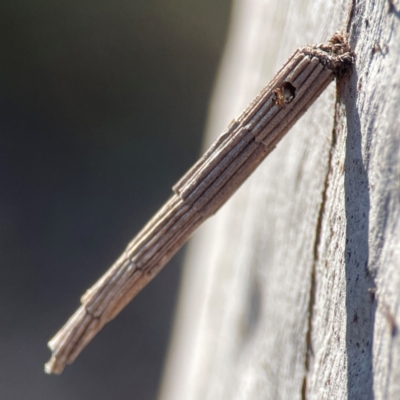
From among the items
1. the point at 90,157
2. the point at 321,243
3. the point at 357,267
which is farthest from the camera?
the point at 90,157

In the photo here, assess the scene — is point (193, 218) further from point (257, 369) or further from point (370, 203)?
point (257, 369)

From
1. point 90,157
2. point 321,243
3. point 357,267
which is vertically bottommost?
point 357,267

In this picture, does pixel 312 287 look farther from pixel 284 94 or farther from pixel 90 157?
pixel 90 157

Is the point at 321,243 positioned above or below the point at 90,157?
below

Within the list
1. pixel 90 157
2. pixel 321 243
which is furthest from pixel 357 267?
pixel 90 157

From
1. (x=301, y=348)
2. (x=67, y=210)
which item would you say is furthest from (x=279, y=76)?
(x=67, y=210)

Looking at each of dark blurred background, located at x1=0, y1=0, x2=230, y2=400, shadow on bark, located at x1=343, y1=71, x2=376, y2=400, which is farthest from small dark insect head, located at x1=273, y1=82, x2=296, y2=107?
dark blurred background, located at x1=0, y1=0, x2=230, y2=400

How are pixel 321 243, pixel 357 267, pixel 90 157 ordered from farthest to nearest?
pixel 90 157 < pixel 321 243 < pixel 357 267

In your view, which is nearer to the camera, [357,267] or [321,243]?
[357,267]

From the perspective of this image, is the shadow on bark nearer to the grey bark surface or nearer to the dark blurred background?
the grey bark surface
